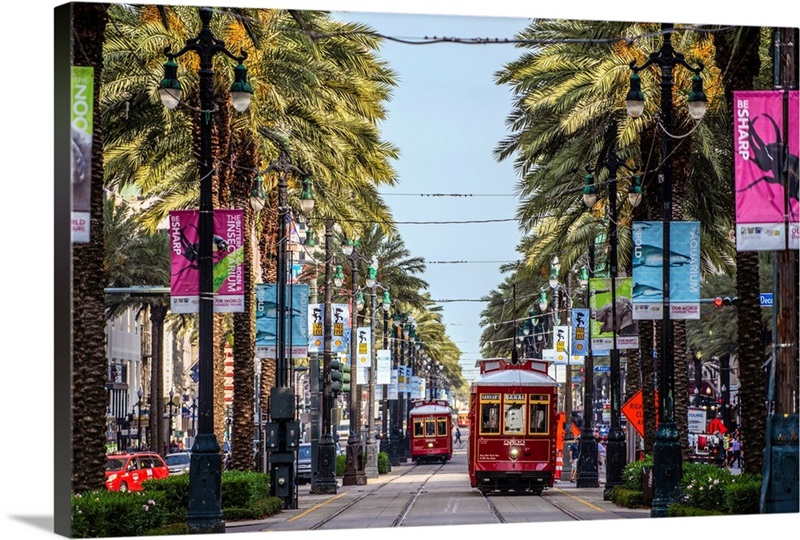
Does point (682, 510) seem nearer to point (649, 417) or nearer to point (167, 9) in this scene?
point (649, 417)

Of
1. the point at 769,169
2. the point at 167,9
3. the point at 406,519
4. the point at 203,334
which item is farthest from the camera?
the point at 167,9

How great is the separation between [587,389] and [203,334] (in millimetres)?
27614

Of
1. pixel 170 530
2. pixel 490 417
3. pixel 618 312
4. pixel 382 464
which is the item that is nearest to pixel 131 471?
pixel 490 417

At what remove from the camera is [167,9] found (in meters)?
28.5

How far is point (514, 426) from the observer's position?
126 feet

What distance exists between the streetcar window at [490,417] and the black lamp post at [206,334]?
16107 millimetres

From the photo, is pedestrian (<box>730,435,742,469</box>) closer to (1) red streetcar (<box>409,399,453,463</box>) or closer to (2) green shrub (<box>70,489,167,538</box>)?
(1) red streetcar (<box>409,399,453,463</box>)

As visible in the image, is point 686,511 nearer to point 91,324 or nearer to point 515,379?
point 91,324

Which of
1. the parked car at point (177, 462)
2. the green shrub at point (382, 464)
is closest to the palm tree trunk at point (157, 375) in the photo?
the parked car at point (177, 462)

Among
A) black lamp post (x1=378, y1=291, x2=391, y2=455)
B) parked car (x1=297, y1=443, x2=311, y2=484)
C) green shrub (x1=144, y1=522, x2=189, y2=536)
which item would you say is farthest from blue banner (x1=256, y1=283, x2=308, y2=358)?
black lamp post (x1=378, y1=291, x2=391, y2=455)

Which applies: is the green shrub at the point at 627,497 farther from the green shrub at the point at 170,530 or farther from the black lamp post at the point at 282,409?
the green shrub at the point at 170,530

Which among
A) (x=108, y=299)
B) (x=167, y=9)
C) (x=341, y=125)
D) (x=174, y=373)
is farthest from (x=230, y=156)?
(x=174, y=373)

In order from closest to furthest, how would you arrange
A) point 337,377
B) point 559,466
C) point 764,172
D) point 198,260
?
1. point 764,172
2. point 198,260
3. point 337,377
4. point 559,466

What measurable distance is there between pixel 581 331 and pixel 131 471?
658 inches
